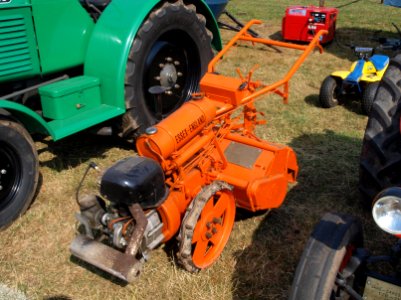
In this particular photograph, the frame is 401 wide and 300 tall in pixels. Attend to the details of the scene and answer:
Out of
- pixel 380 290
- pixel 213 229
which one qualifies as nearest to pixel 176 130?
pixel 213 229

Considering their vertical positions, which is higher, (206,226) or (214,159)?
(214,159)

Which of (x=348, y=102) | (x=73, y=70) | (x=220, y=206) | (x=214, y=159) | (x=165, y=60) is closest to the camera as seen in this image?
(x=220, y=206)

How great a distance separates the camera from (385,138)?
2.63m

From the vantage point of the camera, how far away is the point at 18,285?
247 centimetres

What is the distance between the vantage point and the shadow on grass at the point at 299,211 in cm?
250

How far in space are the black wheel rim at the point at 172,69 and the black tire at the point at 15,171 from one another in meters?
1.06

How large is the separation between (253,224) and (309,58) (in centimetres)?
452

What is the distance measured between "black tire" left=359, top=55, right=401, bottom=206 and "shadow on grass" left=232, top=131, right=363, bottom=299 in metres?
0.47

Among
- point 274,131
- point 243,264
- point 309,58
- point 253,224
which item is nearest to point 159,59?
point 274,131

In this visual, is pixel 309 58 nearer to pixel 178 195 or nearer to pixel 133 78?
pixel 133 78

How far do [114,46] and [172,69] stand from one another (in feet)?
2.37

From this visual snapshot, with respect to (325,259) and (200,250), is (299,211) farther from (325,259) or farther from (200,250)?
(325,259)

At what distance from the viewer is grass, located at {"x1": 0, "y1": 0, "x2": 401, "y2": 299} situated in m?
2.45

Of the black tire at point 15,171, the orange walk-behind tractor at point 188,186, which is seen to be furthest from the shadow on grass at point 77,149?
the orange walk-behind tractor at point 188,186
